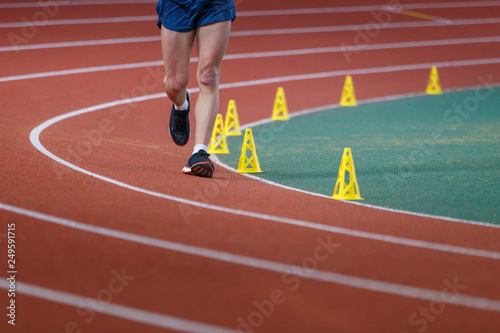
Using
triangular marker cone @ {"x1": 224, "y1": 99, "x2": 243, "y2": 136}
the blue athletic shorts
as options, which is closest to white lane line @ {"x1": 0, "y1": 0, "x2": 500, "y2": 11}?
triangular marker cone @ {"x1": 224, "y1": 99, "x2": 243, "y2": 136}

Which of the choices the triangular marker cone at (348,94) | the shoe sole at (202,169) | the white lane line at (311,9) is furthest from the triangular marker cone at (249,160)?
the white lane line at (311,9)

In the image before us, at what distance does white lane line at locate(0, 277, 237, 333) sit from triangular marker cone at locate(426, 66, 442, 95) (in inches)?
435

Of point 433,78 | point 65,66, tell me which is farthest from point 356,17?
point 65,66

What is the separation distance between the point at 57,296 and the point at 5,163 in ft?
10.9

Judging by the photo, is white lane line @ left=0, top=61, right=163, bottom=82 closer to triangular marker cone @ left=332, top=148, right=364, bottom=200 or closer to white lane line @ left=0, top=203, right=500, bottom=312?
triangular marker cone @ left=332, top=148, right=364, bottom=200

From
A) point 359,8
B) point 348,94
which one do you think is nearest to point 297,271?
point 348,94

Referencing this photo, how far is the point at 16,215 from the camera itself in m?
5.83

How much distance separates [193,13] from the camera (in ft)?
24.0

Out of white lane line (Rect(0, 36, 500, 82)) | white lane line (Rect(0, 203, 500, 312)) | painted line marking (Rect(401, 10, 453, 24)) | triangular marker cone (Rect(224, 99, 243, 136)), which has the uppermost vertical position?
painted line marking (Rect(401, 10, 453, 24))

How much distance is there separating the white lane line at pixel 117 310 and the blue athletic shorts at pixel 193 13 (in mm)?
3298

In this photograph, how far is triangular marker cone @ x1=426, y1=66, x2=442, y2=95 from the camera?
1470 centimetres

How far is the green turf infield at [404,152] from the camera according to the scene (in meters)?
A: 7.12

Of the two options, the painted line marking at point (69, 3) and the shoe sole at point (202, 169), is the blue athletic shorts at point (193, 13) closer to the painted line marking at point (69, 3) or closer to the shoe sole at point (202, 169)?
the shoe sole at point (202, 169)

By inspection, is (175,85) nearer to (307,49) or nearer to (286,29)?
(307,49)
